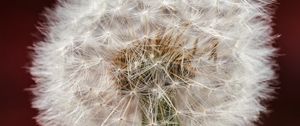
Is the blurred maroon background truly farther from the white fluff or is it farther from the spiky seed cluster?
the spiky seed cluster

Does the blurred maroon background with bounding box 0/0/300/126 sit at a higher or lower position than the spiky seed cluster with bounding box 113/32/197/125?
higher

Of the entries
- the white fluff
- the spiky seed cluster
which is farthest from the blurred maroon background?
the spiky seed cluster

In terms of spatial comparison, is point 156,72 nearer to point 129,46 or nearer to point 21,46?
point 129,46

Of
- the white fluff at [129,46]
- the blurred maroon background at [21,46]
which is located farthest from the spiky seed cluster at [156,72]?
the blurred maroon background at [21,46]

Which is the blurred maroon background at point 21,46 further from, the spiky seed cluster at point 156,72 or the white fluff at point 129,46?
the spiky seed cluster at point 156,72

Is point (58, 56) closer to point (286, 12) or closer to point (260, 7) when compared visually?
point (260, 7)

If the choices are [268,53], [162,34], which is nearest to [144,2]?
[162,34]

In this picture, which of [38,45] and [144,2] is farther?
[38,45]

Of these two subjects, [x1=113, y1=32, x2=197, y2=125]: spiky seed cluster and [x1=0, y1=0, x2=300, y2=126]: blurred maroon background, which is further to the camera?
[x1=0, y1=0, x2=300, y2=126]: blurred maroon background
